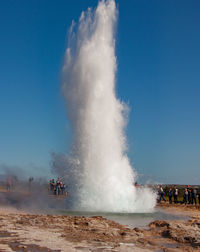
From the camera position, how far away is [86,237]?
991 centimetres

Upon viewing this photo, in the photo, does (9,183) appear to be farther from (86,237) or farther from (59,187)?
(86,237)

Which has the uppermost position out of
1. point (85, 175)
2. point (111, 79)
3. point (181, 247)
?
point (111, 79)

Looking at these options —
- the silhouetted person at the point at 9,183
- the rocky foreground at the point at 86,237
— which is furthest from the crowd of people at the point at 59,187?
the rocky foreground at the point at 86,237

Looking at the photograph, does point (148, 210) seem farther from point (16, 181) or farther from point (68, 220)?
point (16, 181)

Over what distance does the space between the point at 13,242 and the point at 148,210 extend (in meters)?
12.9

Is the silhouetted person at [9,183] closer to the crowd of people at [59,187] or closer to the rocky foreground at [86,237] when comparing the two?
the crowd of people at [59,187]

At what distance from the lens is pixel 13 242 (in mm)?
8547

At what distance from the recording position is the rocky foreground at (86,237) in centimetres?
838

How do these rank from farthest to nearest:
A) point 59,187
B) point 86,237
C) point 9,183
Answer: point 9,183
point 59,187
point 86,237

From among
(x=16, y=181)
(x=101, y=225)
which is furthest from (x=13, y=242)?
(x=16, y=181)

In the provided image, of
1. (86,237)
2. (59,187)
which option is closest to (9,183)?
(59,187)

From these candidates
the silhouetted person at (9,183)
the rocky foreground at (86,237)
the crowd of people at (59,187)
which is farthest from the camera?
the silhouetted person at (9,183)

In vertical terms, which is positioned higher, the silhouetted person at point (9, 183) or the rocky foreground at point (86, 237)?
the silhouetted person at point (9, 183)

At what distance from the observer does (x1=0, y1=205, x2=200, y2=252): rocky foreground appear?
330 inches
